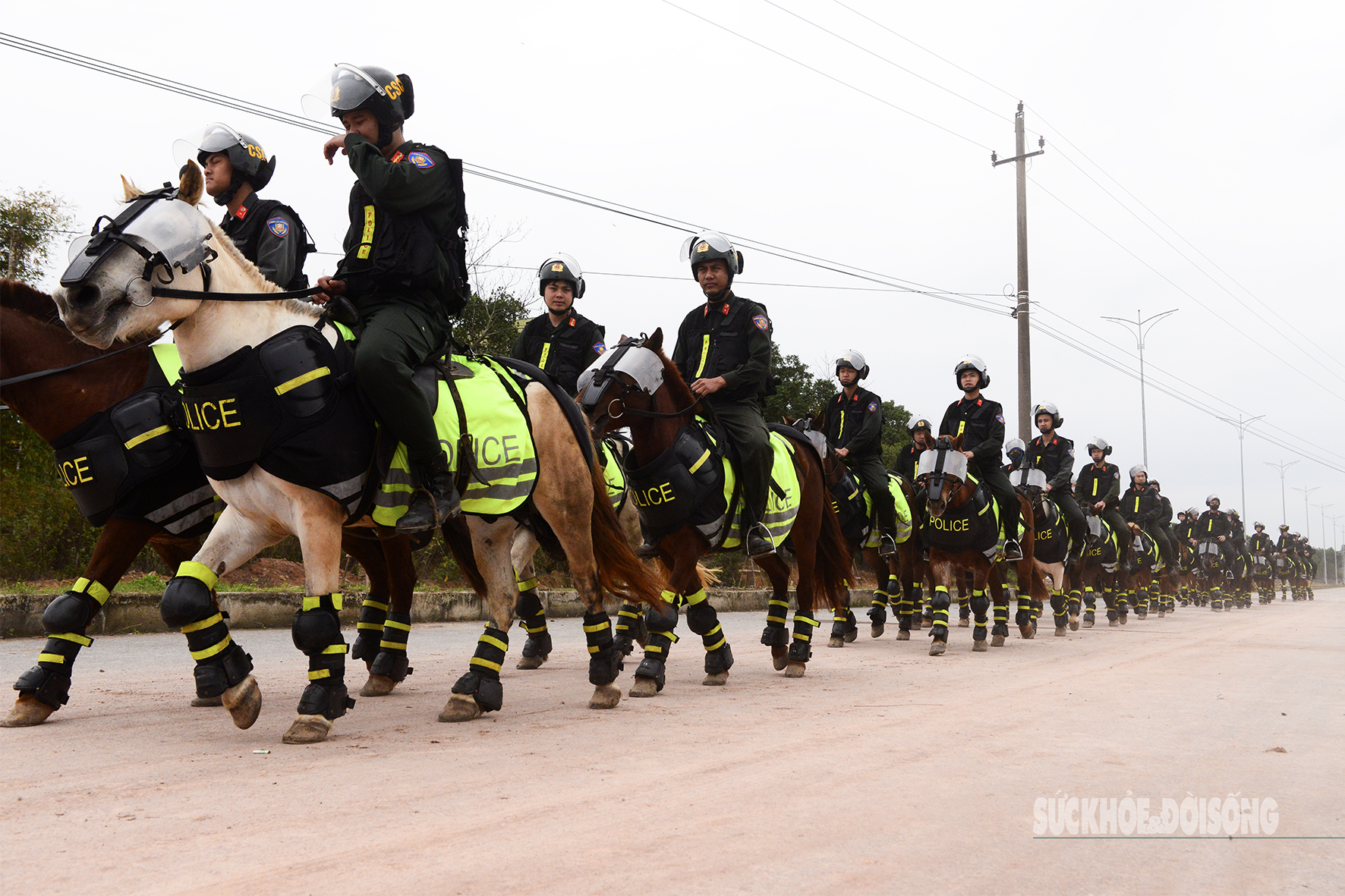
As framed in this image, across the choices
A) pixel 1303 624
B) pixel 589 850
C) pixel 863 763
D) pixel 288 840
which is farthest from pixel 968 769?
pixel 1303 624

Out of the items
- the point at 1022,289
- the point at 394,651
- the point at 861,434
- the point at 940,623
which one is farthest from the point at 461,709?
the point at 1022,289

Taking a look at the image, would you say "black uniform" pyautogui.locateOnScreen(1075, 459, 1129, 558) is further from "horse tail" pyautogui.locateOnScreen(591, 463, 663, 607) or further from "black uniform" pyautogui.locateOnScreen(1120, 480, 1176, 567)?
"horse tail" pyautogui.locateOnScreen(591, 463, 663, 607)

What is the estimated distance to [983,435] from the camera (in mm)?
13047

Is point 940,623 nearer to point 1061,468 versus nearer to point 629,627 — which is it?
point 629,627

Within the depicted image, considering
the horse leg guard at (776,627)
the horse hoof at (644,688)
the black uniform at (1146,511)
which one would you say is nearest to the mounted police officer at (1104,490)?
the black uniform at (1146,511)

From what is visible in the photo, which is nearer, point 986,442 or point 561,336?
point 561,336

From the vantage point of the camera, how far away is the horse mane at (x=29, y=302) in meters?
6.23

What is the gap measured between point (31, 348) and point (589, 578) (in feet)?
11.2

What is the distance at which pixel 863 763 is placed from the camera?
15.7ft

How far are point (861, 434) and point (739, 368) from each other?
4.55 m

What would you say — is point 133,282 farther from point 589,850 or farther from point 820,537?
point 820,537

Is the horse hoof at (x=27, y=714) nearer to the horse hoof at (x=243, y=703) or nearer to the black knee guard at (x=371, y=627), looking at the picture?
the horse hoof at (x=243, y=703)

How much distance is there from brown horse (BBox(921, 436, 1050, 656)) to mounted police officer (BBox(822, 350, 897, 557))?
54 centimetres

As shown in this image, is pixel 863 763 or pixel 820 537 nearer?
pixel 863 763
